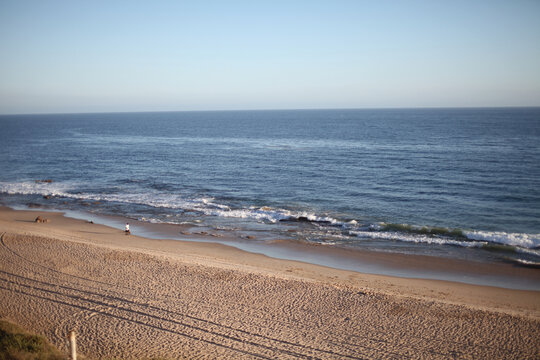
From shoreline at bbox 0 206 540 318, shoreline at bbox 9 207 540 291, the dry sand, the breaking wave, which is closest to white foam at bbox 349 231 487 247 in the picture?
the breaking wave

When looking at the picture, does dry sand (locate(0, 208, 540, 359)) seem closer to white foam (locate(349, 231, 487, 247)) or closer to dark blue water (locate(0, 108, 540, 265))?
white foam (locate(349, 231, 487, 247))

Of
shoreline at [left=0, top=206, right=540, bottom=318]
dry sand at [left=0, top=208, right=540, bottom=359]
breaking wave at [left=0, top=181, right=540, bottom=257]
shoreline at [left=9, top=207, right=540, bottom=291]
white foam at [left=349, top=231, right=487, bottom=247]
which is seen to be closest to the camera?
dry sand at [left=0, top=208, right=540, bottom=359]

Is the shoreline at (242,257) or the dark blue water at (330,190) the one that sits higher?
the dark blue water at (330,190)

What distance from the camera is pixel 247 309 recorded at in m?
14.9

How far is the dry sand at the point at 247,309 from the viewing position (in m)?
12.4

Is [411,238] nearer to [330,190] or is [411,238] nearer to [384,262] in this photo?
[384,262]

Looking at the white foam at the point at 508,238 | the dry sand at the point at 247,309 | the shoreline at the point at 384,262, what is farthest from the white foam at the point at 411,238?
the dry sand at the point at 247,309

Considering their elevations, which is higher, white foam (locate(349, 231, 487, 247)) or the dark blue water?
the dark blue water

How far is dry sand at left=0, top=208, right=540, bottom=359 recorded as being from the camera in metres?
12.4

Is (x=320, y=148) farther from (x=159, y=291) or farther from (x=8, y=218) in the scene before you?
(x=159, y=291)

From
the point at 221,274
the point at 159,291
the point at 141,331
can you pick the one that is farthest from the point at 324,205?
the point at 141,331

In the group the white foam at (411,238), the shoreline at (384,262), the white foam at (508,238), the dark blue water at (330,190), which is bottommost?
the shoreline at (384,262)

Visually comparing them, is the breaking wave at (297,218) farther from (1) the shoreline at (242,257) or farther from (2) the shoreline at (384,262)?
(1) the shoreline at (242,257)

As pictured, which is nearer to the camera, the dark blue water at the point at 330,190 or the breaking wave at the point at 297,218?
the breaking wave at the point at 297,218
